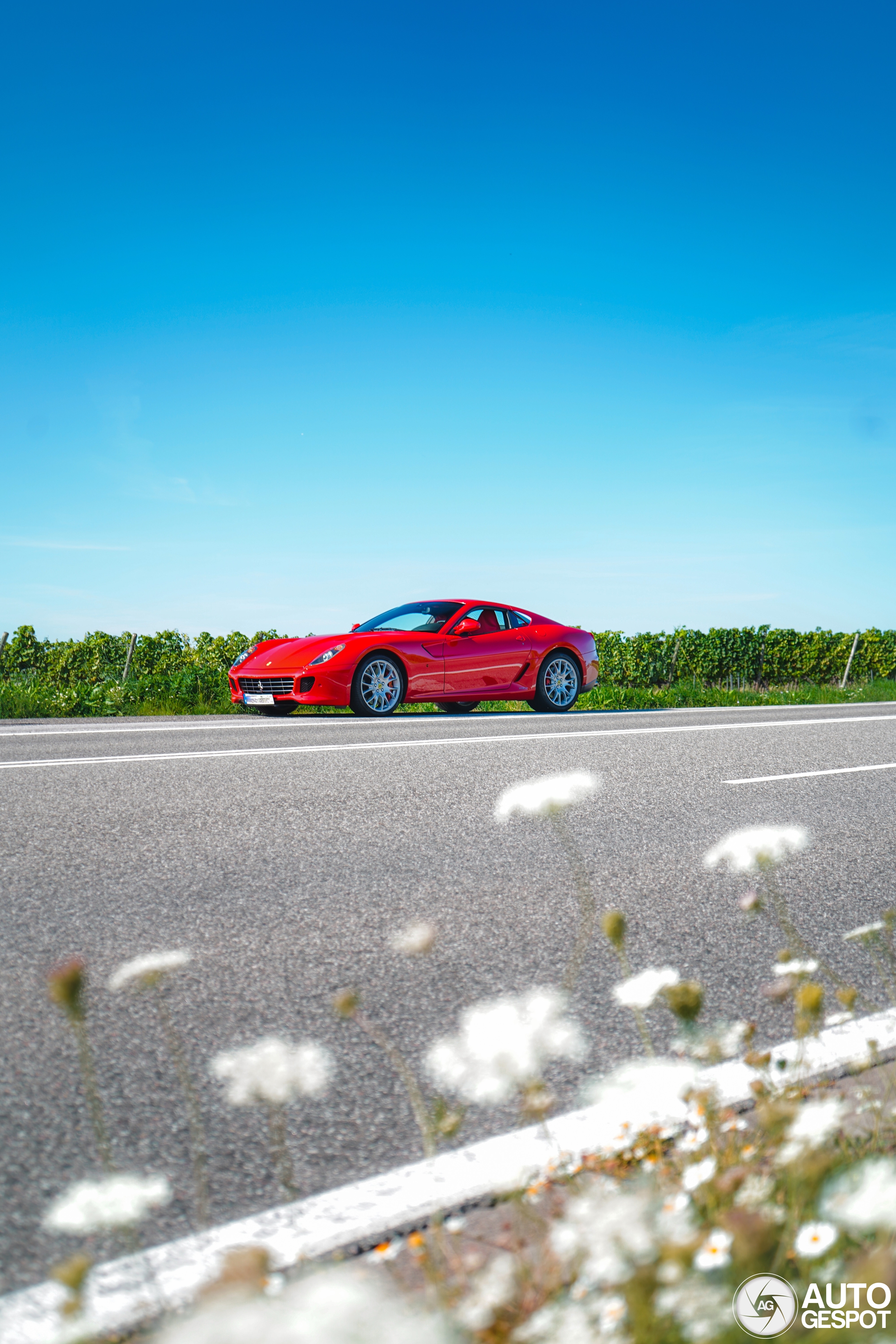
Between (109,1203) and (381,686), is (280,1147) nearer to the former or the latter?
(109,1203)

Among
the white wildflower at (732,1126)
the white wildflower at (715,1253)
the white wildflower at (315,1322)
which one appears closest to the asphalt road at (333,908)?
the white wildflower at (732,1126)

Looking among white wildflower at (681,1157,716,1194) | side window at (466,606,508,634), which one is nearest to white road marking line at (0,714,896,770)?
side window at (466,606,508,634)

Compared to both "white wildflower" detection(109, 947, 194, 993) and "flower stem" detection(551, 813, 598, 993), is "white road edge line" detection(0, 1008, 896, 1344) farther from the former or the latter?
"white wildflower" detection(109, 947, 194, 993)

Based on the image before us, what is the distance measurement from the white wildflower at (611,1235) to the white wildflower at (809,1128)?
0.28 metres

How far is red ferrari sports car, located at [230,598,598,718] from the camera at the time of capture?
11.4 m

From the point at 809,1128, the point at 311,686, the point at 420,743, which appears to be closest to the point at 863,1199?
the point at 809,1128

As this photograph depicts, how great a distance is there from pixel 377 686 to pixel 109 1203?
34.3 ft

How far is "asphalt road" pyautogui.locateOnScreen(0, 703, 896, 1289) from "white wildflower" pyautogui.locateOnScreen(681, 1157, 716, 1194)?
1.77ft

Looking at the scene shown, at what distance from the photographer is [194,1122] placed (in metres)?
1.91

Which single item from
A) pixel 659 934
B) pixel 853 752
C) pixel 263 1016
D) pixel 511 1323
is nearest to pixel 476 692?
pixel 853 752

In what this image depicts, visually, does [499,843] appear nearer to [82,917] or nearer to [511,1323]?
[82,917]

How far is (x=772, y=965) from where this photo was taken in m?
3.06

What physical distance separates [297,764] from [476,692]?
570 centimetres

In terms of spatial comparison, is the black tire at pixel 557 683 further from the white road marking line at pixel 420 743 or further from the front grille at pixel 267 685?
the front grille at pixel 267 685
